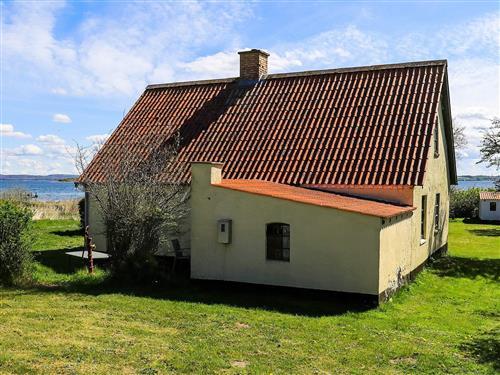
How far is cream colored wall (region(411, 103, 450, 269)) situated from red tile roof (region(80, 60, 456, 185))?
1063 mm

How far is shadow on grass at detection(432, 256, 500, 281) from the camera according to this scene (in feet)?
57.8

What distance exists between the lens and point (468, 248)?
24.5 m

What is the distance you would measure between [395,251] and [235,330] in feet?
18.2

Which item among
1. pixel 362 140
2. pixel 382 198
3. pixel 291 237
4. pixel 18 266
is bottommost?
pixel 18 266

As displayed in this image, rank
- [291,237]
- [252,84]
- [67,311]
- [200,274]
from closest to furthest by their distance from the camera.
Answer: [67,311] < [291,237] < [200,274] < [252,84]

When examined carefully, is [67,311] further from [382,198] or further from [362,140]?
[362,140]

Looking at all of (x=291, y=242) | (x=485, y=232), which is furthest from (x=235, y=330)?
(x=485, y=232)

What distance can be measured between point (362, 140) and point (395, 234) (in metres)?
4.30

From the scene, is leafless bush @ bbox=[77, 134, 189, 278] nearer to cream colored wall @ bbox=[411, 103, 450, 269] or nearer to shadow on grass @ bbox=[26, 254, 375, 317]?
shadow on grass @ bbox=[26, 254, 375, 317]

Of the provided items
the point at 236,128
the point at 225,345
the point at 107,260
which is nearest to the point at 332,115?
the point at 236,128

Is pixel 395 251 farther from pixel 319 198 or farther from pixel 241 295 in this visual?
pixel 241 295

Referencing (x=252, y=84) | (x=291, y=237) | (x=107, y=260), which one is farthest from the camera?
(x=252, y=84)

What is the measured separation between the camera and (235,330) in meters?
10.2

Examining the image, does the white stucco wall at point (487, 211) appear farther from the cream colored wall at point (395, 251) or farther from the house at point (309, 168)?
the cream colored wall at point (395, 251)
